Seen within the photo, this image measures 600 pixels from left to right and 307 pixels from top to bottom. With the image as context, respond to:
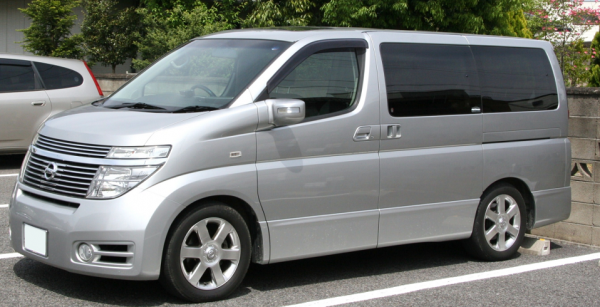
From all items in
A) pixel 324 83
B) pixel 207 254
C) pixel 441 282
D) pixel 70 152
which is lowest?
pixel 441 282

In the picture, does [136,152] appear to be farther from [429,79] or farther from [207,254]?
[429,79]

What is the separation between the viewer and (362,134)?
5098mm

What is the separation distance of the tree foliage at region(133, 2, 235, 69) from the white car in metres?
6.31

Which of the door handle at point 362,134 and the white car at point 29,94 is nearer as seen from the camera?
the door handle at point 362,134

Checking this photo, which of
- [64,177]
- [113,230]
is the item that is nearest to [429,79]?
[113,230]

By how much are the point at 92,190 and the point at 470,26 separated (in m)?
13.1

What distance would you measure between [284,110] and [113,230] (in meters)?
Result: 1.34

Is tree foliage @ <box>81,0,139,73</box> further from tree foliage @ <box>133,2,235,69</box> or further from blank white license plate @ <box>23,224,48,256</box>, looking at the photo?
blank white license plate @ <box>23,224,48,256</box>

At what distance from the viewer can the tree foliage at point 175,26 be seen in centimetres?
1673

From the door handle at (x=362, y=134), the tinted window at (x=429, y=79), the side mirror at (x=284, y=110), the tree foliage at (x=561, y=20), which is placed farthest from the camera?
the tree foliage at (x=561, y=20)

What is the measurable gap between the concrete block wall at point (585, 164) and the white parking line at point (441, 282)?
0.63 meters

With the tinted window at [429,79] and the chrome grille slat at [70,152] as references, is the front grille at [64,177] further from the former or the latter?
the tinted window at [429,79]

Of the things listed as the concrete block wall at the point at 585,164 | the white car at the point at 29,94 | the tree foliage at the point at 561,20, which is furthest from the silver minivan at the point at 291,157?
the tree foliage at the point at 561,20

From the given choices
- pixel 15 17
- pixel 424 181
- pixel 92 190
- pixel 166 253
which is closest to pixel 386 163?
pixel 424 181
